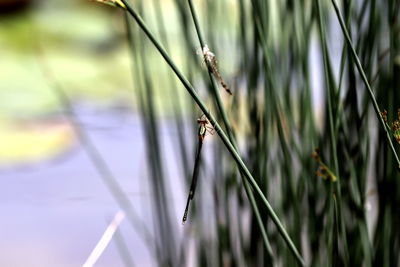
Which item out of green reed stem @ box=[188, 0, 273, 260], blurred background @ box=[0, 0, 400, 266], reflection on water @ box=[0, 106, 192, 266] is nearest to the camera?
green reed stem @ box=[188, 0, 273, 260]

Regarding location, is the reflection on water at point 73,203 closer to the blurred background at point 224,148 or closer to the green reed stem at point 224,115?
the blurred background at point 224,148

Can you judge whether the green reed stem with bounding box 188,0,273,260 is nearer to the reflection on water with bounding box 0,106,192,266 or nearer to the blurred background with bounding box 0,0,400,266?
the blurred background with bounding box 0,0,400,266

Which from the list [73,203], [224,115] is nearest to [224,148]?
[224,115]

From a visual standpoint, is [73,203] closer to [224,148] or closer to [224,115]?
[224,148]

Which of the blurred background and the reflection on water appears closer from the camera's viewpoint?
Result: the blurred background

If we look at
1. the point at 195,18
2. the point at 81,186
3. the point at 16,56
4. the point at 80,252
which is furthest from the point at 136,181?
the point at 195,18

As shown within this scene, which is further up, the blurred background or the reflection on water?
the blurred background

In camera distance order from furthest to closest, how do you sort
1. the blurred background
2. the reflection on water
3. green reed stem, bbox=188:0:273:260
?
the reflection on water, the blurred background, green reed stem, bbox=188:0:273:260

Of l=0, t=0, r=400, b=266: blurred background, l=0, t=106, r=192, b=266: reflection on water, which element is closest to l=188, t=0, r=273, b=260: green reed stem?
l=0, t=0, r=400, b=266: blurred background

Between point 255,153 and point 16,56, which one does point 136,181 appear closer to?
point 16,56
